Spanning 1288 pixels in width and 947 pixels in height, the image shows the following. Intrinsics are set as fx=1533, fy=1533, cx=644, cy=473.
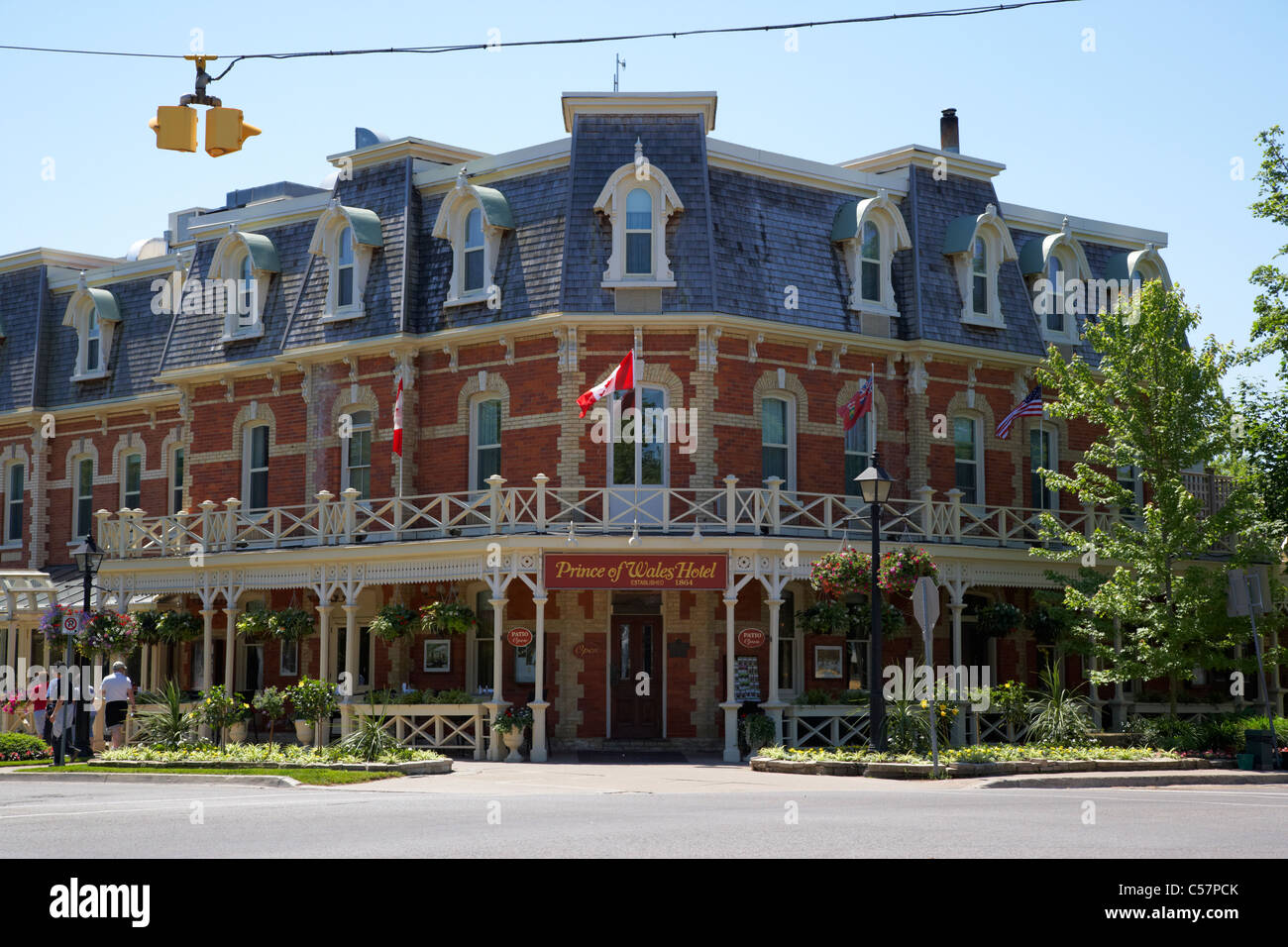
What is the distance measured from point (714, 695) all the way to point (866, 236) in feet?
30.8

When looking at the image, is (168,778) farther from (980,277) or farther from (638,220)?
(980,277)

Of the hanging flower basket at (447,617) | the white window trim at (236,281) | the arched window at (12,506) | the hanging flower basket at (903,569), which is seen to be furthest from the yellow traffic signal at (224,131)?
the arched window at (12,506)

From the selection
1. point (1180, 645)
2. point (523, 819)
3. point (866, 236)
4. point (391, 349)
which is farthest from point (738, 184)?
point (523, 819)

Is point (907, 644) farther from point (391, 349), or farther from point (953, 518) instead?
point (391, 349)

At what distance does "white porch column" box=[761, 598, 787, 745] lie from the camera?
2475cm

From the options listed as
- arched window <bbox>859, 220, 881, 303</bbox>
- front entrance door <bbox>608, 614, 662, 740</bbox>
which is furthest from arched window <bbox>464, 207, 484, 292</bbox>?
arched window <bbox>859, 220, 881, 303</bbox>

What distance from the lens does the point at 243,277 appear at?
3228 cm

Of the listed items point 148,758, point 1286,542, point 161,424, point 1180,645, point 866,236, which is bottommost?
point 148,758

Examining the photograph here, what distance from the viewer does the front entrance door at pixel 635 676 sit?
26.9 metres

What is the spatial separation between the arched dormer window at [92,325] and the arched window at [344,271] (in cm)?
857

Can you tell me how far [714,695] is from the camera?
26.9 meters

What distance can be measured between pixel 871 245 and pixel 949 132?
5.33 metres

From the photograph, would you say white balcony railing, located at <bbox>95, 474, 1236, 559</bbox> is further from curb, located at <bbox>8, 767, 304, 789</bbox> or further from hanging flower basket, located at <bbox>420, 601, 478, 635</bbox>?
curb, located at <bbox>8, 767, 304, 789</bbox>

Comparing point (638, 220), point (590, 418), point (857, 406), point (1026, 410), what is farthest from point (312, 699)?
point (1026, 410)
